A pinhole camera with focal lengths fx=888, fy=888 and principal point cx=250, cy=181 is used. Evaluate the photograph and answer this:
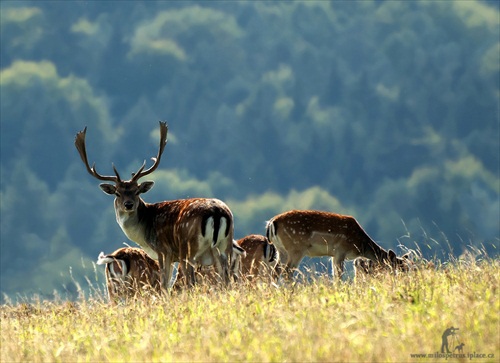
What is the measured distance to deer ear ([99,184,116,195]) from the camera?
39.6 ft

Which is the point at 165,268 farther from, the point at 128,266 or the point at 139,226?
the point at 128,266

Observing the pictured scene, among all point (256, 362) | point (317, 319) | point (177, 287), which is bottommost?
point (256, 362)

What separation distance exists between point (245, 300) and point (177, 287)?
212 inches

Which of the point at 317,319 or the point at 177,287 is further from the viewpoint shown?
the point at 177,287

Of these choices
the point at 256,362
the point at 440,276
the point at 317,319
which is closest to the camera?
the point at 256,362

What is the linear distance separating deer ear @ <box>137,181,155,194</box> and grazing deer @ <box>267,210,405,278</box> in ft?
11.2

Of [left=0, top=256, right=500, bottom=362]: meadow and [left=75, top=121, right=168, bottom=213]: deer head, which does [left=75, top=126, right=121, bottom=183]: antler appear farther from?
[left=0, top=256, right=500, bottom=362]: meadow

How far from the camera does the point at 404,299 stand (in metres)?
6.50

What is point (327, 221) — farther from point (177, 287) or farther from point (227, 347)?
point (227, 347)

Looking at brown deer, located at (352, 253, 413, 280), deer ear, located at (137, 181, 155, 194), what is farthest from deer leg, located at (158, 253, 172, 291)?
brown deer, located at (352, 253, 413, 280)

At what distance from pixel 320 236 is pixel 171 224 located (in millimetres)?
4038

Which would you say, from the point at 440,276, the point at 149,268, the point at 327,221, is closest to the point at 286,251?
the point at 327,221

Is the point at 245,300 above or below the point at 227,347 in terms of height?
above

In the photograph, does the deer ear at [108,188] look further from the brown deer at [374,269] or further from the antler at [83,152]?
the brown deer at [374,269]
